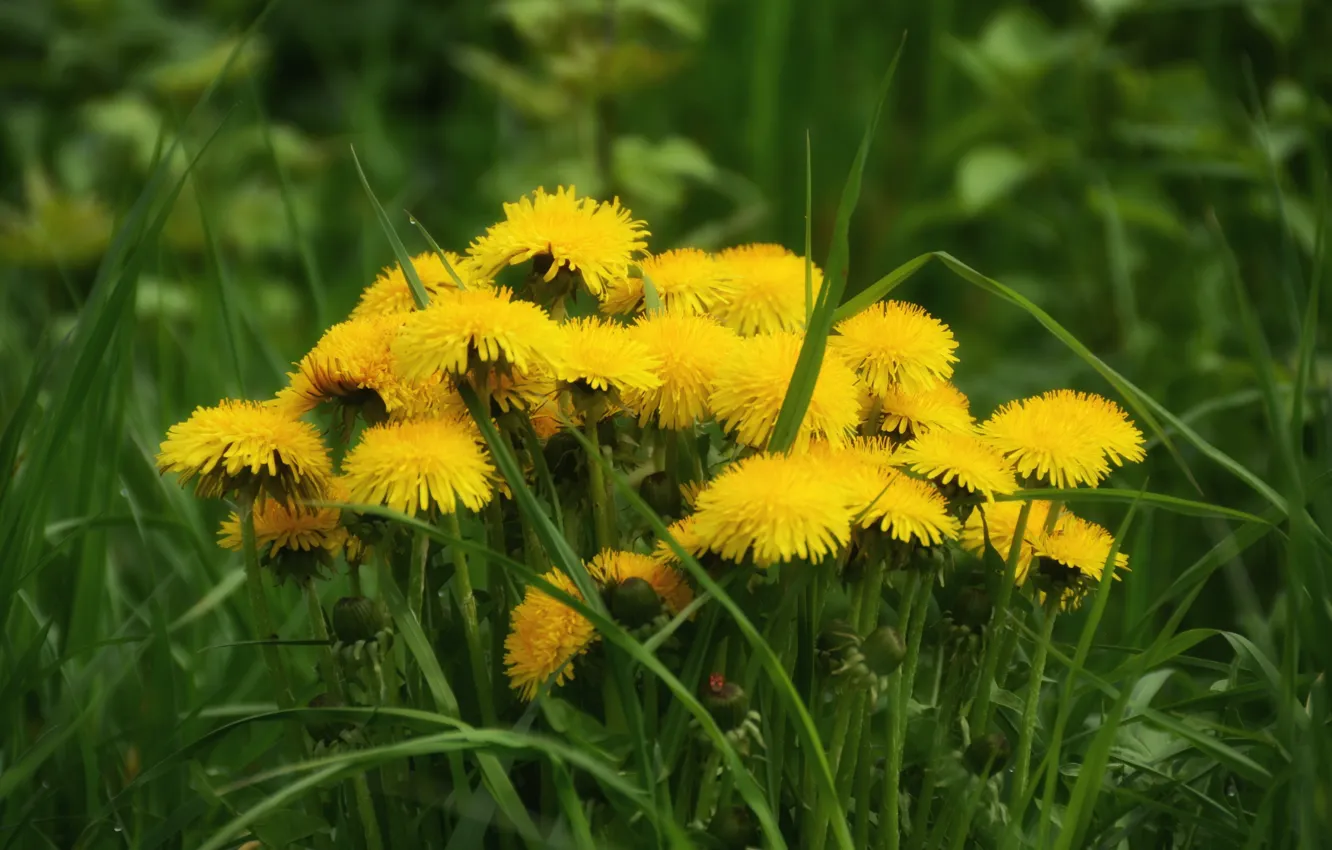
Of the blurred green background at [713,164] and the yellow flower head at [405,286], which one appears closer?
the yellow flower head at [405,286]

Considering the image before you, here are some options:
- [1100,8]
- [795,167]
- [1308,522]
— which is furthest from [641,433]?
[795,167]

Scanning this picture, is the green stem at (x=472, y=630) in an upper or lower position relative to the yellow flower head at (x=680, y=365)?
lower

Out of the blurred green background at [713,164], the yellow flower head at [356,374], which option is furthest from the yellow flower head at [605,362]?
the blurred green background at [713,164]

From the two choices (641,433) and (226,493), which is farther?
(641,433)

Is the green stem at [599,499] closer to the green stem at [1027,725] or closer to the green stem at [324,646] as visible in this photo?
the green stem at [324,646]

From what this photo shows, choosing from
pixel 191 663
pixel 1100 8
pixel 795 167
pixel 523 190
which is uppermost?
pixel 1100 8

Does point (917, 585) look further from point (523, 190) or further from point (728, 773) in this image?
point (523, 190)

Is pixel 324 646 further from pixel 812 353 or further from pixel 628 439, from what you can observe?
pixel 812 353
